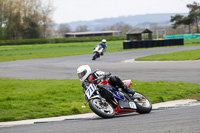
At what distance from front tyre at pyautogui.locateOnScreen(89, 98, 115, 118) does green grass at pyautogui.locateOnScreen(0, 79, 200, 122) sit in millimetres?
1502

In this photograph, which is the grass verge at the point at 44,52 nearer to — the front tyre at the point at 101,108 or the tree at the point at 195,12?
the front tyre at the point at 101,108

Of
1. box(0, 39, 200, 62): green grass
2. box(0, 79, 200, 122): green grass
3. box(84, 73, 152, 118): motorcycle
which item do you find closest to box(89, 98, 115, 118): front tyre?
box(84, 73, 152, 118): motorcycle

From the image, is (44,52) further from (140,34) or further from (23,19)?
(23,19)

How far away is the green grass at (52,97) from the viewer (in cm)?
1002

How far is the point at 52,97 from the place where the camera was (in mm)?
11961

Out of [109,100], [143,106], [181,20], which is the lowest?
[143,106]

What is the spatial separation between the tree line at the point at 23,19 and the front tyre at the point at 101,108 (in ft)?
312

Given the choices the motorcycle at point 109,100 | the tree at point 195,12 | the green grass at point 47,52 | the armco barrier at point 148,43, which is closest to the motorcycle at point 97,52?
the green grass at point 47,52

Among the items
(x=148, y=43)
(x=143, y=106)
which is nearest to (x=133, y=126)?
(x=143, y=106)

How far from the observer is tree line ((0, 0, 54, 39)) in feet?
333

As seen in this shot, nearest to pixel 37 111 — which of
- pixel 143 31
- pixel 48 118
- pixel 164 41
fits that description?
pixel 48 118

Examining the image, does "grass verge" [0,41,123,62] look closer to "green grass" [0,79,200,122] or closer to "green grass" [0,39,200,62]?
"green grass" [0,39,200,62]

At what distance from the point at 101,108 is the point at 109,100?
1.40ft

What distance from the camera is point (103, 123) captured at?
7.79 meters
